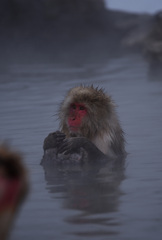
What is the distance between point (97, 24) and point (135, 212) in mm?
23686

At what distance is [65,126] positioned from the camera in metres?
6.86

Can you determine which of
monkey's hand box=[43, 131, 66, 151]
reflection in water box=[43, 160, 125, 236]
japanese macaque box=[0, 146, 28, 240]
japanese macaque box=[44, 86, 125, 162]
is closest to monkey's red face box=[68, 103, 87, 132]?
japanese macaque box=[44, 86, 125, 162]

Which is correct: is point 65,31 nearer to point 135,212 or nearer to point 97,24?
point 97,24

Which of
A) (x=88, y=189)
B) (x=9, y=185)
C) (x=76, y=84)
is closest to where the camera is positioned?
(x=9, y=185)

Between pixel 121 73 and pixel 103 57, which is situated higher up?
pixel 103 57

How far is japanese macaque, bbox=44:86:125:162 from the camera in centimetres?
635

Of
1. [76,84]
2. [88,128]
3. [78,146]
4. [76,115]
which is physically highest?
[76,84]

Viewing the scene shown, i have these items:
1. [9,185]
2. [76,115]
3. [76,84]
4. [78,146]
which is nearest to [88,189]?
[78,146]

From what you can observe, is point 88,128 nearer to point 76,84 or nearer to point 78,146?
point 78,146

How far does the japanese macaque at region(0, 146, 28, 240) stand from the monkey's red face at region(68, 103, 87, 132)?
16.3 feet

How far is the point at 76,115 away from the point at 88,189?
168 centimetres

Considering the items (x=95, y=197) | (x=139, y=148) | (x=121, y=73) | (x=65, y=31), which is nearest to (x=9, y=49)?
(x=65, y=31)

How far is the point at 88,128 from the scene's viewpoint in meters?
6.67

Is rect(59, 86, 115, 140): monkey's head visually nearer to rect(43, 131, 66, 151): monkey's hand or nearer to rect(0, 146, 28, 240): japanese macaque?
rect(43, 131, 66, 151): monkey's hand
